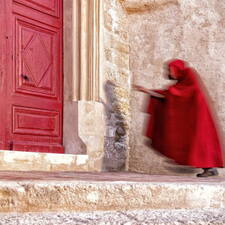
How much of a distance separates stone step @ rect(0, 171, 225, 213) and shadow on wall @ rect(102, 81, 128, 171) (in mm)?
2863

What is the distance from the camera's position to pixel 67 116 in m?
5.22

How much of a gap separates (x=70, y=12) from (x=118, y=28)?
91 centimetres

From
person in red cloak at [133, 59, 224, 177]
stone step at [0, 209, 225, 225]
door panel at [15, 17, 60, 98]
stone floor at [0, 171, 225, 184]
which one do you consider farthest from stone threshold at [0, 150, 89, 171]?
stone step at [0, 209, 225, 225]

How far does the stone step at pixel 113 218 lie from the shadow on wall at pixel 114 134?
10.6 ft

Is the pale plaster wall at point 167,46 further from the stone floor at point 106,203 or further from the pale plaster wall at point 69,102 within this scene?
the stone floor at point 106,203

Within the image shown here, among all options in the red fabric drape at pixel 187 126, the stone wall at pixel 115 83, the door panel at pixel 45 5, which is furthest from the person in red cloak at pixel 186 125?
the door panel at pixel 45 5

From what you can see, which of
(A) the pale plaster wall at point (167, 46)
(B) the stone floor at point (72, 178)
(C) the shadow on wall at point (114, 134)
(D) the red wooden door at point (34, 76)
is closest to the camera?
(B) the stone floor at point (72, 178)

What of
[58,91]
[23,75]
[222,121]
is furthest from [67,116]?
[222,121]

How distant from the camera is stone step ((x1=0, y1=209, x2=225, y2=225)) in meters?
1.90

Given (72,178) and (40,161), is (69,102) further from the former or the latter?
(72,178)

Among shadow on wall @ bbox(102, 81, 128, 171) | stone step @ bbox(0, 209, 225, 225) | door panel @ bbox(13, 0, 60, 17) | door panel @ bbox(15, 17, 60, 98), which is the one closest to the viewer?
stone step @ bbox(0, 209, 225, 225)

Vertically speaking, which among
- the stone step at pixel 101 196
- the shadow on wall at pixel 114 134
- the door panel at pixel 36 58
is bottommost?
the stone step at pixel 101 196

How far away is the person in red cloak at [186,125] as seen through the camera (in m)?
4.66

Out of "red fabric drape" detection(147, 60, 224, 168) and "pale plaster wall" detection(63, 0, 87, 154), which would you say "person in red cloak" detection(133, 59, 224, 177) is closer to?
"red fabric drape" detection(147, 60, 224, 168)
